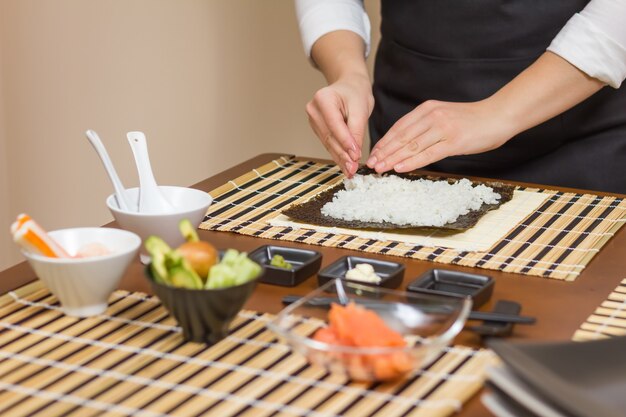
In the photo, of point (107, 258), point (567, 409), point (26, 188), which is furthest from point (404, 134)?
point (26, 188)

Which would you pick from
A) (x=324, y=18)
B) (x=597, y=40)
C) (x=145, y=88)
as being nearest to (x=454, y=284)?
(x=597, y=40)

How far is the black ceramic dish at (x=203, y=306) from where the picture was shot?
3.63 ft

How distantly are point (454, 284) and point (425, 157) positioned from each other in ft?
1.82

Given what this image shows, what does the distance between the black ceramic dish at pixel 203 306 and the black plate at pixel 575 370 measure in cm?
31

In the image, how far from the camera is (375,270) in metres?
1.38

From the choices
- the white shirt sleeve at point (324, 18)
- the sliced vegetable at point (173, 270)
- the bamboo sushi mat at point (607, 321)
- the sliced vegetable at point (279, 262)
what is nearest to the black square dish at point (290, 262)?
the sliced vegetable at point (279, 262)

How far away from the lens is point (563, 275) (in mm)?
1412

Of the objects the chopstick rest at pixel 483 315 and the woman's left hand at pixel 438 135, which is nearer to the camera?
the chopstick rest at pixel 483 315

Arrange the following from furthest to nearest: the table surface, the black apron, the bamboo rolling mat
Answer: the black apron < the bamboo rolling mat < the table surface

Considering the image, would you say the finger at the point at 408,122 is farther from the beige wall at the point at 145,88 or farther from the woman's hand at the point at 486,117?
the beige wall at the point at 145,88

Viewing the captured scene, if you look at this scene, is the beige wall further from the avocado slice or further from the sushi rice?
the avocado slice

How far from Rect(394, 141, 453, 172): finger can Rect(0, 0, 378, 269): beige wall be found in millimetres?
1481

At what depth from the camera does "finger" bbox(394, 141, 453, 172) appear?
1848 millimetres

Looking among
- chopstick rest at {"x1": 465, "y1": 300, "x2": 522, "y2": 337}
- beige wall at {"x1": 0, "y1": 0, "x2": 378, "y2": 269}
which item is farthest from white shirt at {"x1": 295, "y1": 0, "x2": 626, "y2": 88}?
beige wall at {"x1": 0, "y1": 0, "x2": 378, "y2": 269}
